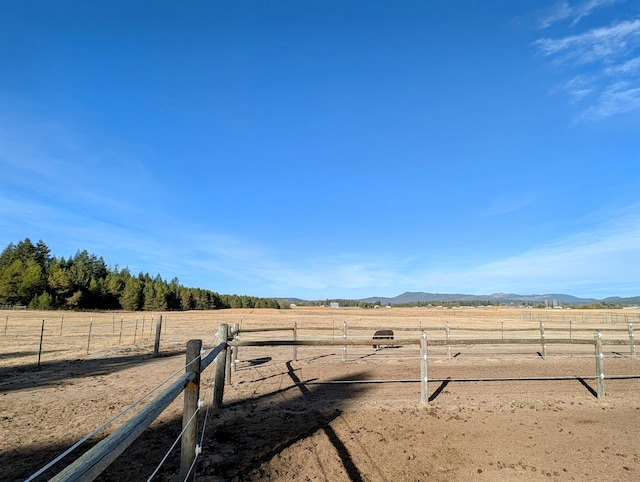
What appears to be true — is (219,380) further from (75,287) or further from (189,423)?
(75,287)

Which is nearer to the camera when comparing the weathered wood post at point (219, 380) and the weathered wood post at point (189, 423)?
the weathered wood post at point (189, 423)

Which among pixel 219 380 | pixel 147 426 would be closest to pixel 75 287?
pixel 219 380

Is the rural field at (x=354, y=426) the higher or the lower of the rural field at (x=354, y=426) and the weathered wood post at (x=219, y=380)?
the lower

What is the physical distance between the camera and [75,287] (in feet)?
240

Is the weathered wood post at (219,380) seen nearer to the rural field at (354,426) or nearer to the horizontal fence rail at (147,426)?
the rural field at (354,426)

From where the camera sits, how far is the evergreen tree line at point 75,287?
65.1m

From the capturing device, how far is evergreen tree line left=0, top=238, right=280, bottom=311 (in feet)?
214

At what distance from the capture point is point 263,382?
32.2 ft

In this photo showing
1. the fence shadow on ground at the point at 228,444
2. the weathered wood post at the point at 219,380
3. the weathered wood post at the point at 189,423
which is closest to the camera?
the weathered wood post at the point at 189,423

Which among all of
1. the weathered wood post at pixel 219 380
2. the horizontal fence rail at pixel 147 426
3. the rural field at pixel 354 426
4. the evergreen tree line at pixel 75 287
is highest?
the evergreen tree line at pixel 75 287

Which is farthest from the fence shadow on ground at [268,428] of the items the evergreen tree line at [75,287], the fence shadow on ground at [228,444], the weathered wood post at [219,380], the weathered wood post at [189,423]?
the evergreen tree line at [75,287]

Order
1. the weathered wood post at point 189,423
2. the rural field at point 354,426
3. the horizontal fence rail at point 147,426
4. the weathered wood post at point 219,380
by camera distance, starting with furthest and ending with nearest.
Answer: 1. the weathered wood post at point 219,380
2. the rural field at point 354,426
3. the weathered wood post at point 189,423
4. the horizontal fence rail at point 147,426

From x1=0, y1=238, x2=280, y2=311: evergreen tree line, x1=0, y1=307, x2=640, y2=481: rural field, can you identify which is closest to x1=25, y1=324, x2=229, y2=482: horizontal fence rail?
x1=0, y1=307, x2=640, y2=481: rural field

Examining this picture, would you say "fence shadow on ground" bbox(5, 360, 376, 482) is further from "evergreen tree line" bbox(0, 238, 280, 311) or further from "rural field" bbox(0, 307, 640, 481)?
"evergreen tree line" bbox(0, 238, 280, 311)
